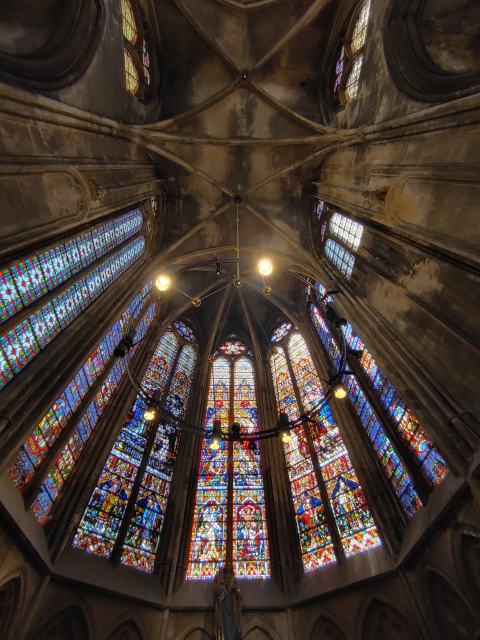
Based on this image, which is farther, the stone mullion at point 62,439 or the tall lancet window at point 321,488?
the tall lancet window at point 321,488

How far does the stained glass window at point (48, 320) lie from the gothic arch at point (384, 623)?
8.17m

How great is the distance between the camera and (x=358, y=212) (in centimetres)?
910

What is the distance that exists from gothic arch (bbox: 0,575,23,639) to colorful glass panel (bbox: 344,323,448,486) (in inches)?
309

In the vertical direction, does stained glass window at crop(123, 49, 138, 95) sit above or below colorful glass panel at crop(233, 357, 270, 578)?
above

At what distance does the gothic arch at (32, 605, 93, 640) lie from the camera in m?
6.16

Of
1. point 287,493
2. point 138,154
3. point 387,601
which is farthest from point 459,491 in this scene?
point 138,154

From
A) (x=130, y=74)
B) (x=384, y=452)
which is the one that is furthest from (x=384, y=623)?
(x=130, y=74)

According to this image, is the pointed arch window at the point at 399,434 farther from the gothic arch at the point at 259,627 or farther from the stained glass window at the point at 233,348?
the stained glass window at the point at 233,348

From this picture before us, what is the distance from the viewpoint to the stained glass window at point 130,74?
1067cm

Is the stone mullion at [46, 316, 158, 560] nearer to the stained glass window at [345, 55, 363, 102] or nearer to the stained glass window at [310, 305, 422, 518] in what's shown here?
the stained glass window at [310, 305, 422, 518]

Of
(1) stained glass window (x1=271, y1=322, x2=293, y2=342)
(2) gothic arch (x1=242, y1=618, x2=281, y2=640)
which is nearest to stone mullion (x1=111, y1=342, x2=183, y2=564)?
(2) gothic arch (x1=242, y1=618, x2=281, y2=640)

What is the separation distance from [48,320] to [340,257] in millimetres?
8793

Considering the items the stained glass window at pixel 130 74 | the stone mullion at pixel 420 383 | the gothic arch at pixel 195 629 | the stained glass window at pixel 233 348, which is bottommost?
the gothic arch at pixel 195 629

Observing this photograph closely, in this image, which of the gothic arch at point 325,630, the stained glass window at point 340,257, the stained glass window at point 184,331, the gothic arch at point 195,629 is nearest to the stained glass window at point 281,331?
the stained glass window at point 184,331
